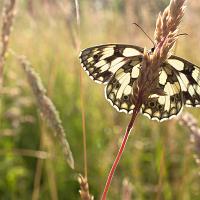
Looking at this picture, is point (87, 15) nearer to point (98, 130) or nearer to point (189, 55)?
point (189, 55)

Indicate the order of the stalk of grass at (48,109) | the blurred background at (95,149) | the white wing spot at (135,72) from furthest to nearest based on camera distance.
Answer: the blurred background at (95,149) → the white wing spot at (135,72) → the stalk of grass at (48,109)

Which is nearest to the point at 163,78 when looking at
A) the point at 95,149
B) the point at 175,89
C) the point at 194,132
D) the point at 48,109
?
the point at 175,89

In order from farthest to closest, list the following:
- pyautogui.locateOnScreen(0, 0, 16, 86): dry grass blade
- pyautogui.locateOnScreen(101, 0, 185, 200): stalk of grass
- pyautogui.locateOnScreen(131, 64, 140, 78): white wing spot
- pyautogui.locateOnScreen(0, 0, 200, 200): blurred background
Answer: pyautogui.locateOnScreen(0, 0, 200, 200): blurred background, pyautogui.locateOnScreen(0, 0, 16, 86): dry grass blade, pyautogui.locateOnScreen(131, 64, 140, 78): white wing spot, pyautogui.locateOnScreen(101, 0, 185, 200): stalk of grass

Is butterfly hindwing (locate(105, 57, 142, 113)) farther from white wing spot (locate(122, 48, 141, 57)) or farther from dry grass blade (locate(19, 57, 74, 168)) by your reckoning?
dry grass blade (locate(19, 57, 74, 168))

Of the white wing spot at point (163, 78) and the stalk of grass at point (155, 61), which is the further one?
the white wing spot at point (163, 78)

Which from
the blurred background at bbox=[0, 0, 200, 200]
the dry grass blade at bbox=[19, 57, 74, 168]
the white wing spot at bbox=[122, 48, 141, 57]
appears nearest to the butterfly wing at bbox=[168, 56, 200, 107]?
the white wing spot at bbox=[122, 48, 141, 57]

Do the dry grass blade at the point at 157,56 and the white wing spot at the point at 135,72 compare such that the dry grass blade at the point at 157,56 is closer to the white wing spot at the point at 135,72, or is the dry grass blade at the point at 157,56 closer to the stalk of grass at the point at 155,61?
the stalk of grass at the point at 155,61

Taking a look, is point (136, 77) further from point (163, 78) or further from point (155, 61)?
point (155, 61)

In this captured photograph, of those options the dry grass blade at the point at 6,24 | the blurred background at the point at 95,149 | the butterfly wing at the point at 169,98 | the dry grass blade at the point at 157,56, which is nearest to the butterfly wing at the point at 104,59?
the butterfly wing at the point at 169,98
